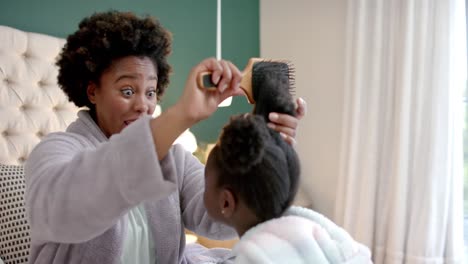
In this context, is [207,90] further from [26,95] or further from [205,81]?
[26,95]

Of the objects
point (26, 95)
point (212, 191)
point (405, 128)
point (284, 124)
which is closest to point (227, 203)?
point (212, 191)

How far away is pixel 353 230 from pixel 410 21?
1145 millimetres

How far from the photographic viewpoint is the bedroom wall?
2.82 meters

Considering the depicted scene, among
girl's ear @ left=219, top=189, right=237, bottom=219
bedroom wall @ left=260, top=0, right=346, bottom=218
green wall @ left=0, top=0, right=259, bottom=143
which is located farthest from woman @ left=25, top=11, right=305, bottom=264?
bedroom wall @ left=260, top=0, right=346, bottom=218

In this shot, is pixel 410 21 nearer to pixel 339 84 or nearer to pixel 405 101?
pixel 405 101

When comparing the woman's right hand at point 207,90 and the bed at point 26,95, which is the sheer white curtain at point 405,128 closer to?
the bed at point 26,95

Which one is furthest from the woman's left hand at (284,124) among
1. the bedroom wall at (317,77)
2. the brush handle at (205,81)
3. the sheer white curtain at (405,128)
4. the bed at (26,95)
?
the bedroom wall at (317,77)

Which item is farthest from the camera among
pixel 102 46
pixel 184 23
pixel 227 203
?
pixel 184 23

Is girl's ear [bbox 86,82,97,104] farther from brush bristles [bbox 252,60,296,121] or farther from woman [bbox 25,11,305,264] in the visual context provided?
brush bristles [bbox 252,60,296,121]

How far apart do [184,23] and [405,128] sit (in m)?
1.42

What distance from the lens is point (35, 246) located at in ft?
3.36

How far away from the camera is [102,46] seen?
3.51ft

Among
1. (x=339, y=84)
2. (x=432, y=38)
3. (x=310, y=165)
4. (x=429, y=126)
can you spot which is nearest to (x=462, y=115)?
(x=429, y=126)

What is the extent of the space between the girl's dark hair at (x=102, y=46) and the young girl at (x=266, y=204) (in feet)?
1.30
